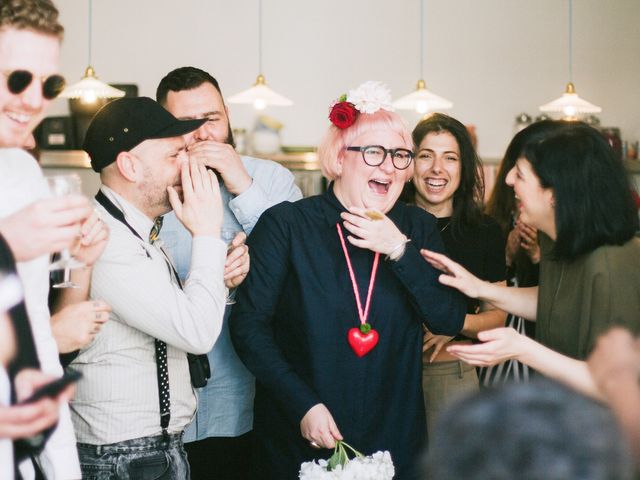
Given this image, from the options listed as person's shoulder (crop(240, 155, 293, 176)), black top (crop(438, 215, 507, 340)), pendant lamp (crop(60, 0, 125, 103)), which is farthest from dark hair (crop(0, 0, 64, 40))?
pendant lamp (crop(60, 0, 125, 103))

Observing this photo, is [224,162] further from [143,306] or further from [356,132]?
[143,306]

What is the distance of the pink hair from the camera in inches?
87.5

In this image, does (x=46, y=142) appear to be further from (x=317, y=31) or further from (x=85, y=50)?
(x=317, y=31)

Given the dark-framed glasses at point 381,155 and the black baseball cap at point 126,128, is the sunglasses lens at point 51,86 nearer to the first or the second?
the black baseball cap at point 126,128

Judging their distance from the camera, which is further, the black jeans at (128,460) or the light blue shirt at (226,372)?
the light blue shirt at (226,372)

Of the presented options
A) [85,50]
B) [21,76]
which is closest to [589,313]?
[21,76]

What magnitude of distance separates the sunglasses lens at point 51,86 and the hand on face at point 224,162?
0.94 m

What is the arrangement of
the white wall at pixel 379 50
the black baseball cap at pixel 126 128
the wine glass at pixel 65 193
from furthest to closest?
the white wall at pixel 379 50
the black baseball cap at pixel 126 128
the wine glass at pixel 65 193

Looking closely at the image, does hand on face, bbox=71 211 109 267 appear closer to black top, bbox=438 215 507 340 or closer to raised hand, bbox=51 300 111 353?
raised hand, bbox=51 300 111 353

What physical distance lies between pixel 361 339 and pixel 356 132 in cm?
65

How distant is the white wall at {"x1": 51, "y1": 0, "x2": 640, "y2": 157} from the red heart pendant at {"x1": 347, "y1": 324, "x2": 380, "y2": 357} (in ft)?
18.8

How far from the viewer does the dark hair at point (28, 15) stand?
1275 mm

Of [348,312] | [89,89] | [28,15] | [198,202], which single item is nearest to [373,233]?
[348,312]

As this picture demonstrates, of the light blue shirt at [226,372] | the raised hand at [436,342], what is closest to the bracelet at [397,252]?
the light blue shirt at [226,372]
